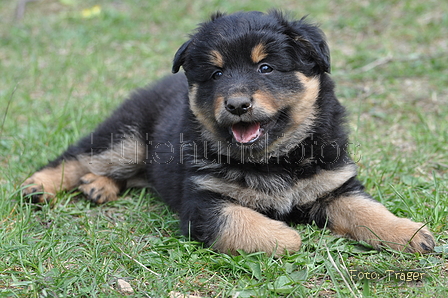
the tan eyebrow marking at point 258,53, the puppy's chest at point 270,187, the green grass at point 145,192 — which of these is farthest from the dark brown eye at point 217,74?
the green grass at point 145,192

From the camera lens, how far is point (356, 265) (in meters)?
2.83

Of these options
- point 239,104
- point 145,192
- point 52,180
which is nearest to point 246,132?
point 239,104

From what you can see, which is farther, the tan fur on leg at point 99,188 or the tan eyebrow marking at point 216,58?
the tan fur on leg at point 99,188

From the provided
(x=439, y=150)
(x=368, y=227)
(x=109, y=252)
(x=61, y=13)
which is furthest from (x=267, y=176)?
(x=61, y=13)

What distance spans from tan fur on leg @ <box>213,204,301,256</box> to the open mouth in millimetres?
459

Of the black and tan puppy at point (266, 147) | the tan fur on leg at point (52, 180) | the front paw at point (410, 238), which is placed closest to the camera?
the front paw at point (410, 238)

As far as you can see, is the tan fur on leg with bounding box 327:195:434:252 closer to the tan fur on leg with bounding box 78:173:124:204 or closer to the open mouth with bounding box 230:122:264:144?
the open mouth with bounding box 230:122:264:144

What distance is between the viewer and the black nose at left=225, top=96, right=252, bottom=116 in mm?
2916

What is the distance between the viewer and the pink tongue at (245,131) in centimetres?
313

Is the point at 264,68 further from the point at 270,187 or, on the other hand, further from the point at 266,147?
the point at 270,187

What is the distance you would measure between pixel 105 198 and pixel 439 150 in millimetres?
2926

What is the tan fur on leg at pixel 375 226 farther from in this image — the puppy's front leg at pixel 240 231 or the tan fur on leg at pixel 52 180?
the tan fur on leg at pixel 52 180

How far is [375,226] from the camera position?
3.03 meters

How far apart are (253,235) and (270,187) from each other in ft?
1.34
